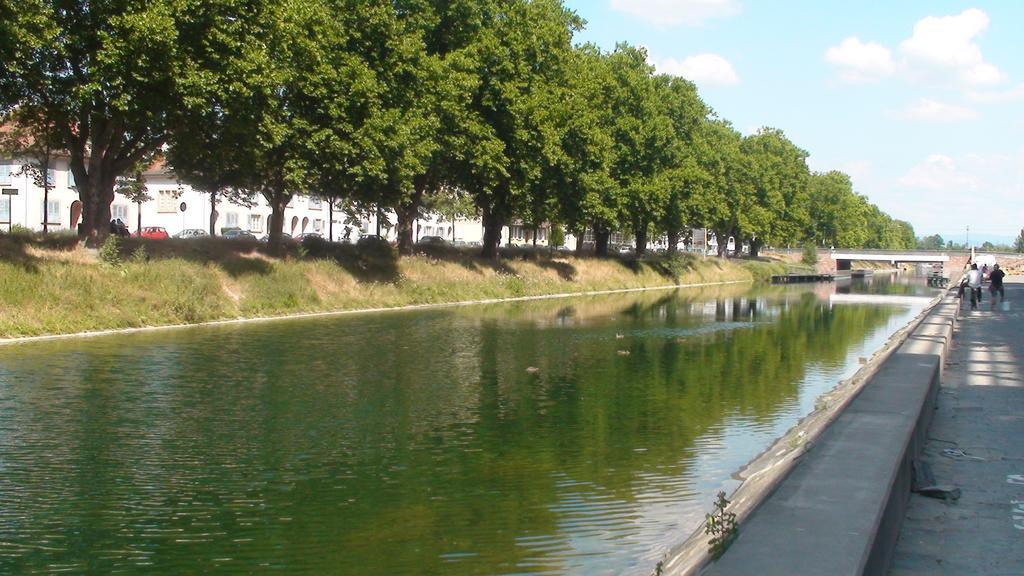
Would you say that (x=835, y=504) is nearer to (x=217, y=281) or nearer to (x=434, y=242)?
(x=217, y=281)

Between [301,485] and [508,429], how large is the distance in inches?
189

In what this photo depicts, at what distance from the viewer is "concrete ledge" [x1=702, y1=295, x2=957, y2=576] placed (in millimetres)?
7695

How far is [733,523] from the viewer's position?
28.2 ft

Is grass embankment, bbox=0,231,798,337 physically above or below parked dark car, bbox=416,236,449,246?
below

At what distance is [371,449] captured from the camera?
14953 mm

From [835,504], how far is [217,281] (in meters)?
32.9

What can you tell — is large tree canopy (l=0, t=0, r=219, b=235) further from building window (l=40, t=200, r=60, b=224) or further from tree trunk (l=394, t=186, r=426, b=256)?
building window (l=40, t=200, r=60, b=224)

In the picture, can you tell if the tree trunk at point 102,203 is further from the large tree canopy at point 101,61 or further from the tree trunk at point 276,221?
the tree trunk at point 276,221

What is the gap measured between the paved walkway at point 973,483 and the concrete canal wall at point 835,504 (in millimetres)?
261

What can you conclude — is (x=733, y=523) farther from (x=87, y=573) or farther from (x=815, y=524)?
(x=87, y=573)

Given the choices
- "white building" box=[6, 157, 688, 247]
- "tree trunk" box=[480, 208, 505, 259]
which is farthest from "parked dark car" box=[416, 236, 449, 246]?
"tree trunk" box=[480, 208, 505, 259]

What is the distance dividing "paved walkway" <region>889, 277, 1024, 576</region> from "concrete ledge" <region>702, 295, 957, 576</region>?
0.27 metres

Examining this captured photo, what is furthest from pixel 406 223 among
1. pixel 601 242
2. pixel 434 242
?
pixel 601 242

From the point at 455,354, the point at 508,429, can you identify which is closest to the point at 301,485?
the point at 508,429
